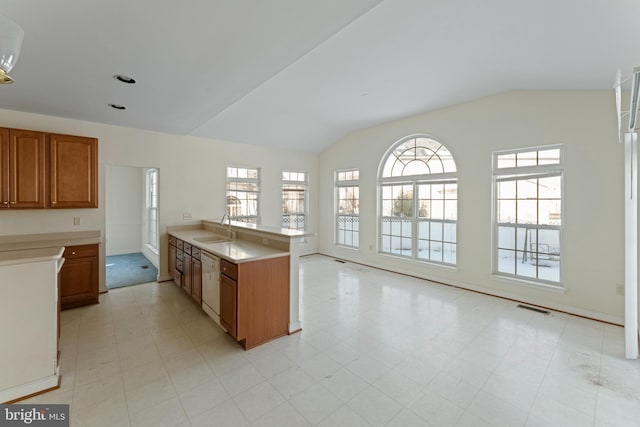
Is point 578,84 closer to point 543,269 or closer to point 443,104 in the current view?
point 443,104

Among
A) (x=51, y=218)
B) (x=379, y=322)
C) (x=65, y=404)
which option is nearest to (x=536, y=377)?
(x=379, y=322)

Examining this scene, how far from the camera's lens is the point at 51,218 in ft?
12.1

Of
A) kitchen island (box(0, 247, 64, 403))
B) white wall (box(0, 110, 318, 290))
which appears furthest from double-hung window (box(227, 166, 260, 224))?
kitchen island (box(0, 247, 64, 403))

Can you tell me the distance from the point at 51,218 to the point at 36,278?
95.0 inches

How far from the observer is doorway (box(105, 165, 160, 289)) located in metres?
6.26

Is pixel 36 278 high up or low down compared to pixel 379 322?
up

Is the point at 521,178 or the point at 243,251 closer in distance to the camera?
the point at 243,251

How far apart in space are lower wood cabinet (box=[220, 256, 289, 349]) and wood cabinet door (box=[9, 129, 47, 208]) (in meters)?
2.68

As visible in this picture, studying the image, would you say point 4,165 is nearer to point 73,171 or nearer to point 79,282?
point 73,171

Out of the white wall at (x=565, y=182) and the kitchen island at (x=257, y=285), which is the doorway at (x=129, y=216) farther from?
the white wall at (x=565, y=182)

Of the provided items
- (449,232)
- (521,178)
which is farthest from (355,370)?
(521,178)

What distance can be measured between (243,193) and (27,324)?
408cm

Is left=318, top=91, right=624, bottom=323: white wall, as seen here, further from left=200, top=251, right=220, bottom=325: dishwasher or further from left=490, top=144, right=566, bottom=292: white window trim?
left=200, top=251, right=220, bottom=325: dishwasher

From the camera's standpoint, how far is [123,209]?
7.01 m
